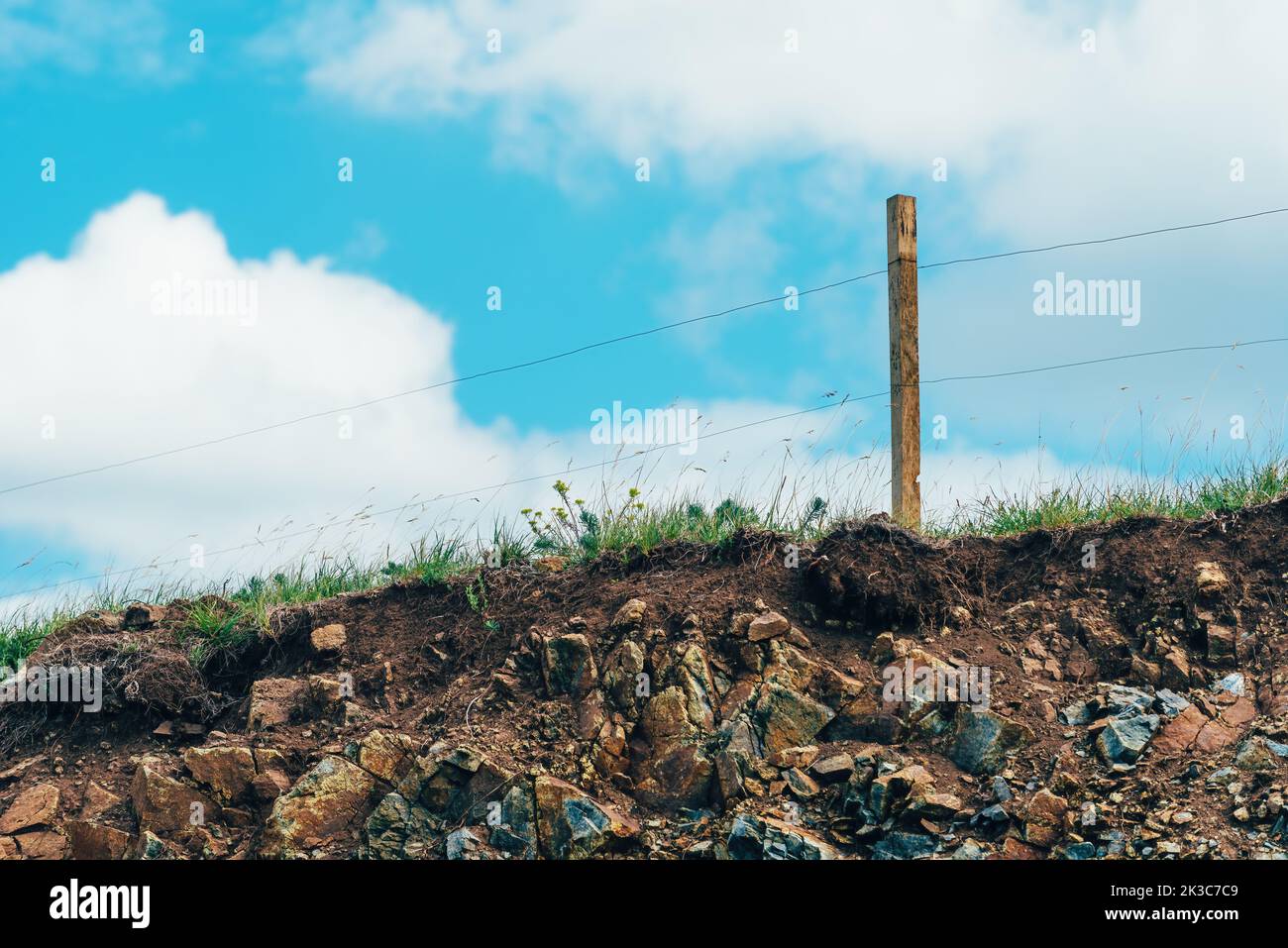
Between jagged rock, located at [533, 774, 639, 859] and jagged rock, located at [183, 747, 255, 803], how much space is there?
2569 millimetres

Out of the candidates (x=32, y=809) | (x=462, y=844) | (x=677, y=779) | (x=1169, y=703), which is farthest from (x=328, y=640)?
(x=1169, y=703)

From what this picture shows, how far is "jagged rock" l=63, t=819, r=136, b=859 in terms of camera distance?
8.82m

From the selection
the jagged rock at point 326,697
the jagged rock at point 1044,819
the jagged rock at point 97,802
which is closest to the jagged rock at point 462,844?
the jagged rock at point 326,697

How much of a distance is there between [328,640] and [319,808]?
6.21 ft

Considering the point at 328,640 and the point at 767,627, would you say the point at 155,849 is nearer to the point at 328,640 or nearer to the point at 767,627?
the point at 328,640

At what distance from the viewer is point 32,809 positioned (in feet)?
30.2

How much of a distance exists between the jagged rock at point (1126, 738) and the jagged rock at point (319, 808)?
5311 mm

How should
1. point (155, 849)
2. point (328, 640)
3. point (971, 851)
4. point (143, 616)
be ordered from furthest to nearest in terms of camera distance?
1. point (143, 616)
2. point (328, 640)
3. point (155, 849)
4. point (971, 851)

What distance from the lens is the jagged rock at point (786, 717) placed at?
8203 millimetres

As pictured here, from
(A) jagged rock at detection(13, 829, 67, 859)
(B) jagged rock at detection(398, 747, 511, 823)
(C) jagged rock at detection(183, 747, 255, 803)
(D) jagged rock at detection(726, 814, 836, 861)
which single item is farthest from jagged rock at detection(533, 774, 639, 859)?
(A) jagged rock at detection(13, 829, 67, 859)

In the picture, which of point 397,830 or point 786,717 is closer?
point 397,830

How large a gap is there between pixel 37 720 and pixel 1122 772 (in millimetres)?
9099

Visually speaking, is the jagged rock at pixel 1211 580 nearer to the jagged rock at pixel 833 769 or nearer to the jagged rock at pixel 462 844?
the jagged rock at pixel 833 769

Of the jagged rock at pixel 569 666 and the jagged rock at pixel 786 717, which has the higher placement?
the jagged rock at pixel 569 666
